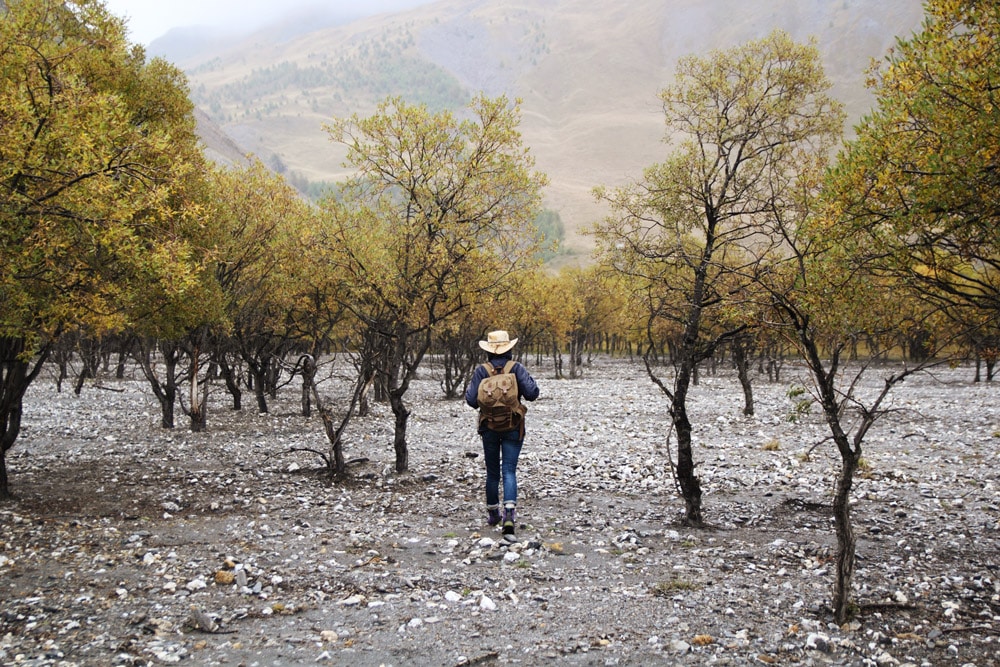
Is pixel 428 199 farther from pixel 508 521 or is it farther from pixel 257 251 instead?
pixel 257 251

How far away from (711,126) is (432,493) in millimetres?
9969

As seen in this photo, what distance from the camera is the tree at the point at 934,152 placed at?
24.1ft

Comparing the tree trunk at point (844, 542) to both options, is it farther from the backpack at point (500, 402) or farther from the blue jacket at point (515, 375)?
the backpack at point (500, 402)

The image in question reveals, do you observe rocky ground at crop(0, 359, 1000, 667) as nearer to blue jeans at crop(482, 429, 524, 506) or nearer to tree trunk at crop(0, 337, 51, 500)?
tree trunk at crop(0, 337, 51, 500)

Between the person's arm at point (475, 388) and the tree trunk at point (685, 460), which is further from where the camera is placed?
the tree trunk at point (685, 460)

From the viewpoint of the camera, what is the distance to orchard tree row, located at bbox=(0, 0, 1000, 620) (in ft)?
26.3

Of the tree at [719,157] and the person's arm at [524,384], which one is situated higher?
the tree at [719,157]

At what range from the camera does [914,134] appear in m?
8.19

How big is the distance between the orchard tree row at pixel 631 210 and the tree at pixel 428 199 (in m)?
0.07

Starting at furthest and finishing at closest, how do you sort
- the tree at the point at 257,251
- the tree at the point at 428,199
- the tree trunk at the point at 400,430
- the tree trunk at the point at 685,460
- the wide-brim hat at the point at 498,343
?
the tree at the point at 257,251 → the tree trunk at the point at 400,430 → the tree at the point at 428,199 → the tree trunk at the point at 685,460 → the wide-brim hat at the point at 498,343

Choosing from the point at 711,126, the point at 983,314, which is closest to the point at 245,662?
the point at 983,314

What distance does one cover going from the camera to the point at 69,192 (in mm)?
9375

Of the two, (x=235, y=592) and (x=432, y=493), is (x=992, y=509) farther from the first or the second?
(x=235, y=592)

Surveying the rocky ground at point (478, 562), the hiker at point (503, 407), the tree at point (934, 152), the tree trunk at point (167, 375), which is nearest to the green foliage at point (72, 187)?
the rocky ground at point (478, 562)
